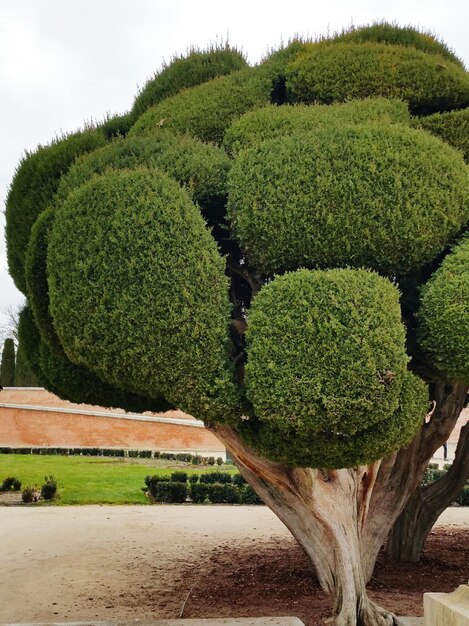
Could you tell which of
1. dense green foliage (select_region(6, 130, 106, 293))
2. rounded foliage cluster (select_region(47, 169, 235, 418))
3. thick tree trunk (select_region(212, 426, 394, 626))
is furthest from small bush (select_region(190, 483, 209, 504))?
rounded foliage cluster (select_region(47, 169, 235, 418))

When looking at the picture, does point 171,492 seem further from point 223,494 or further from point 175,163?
point 175,163

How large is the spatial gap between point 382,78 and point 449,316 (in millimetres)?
2459

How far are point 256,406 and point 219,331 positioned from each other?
0.61 metres

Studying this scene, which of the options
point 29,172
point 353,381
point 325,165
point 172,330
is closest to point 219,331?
point 172,330

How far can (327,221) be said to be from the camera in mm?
4656

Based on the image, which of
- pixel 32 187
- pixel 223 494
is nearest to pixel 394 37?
pixel 32 187

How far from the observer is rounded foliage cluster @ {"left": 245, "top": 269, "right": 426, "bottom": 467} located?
4273 millimetres

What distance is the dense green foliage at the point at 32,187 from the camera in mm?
5832

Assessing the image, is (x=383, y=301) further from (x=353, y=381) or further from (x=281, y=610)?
(x=281, y=610)

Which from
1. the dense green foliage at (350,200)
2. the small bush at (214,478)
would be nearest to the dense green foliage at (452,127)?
the dense green foliage at (350,200)

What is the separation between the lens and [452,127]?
18.6 feet

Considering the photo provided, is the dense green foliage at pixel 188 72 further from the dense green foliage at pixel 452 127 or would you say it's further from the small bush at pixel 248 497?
the small bush at pixel 248 497

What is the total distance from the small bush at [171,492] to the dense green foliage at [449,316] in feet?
37.1

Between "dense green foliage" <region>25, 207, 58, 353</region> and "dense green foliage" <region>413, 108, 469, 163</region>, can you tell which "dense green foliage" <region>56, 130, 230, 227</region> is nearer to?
"dense green foliage" <region>25, 207, 58, 353</region>
